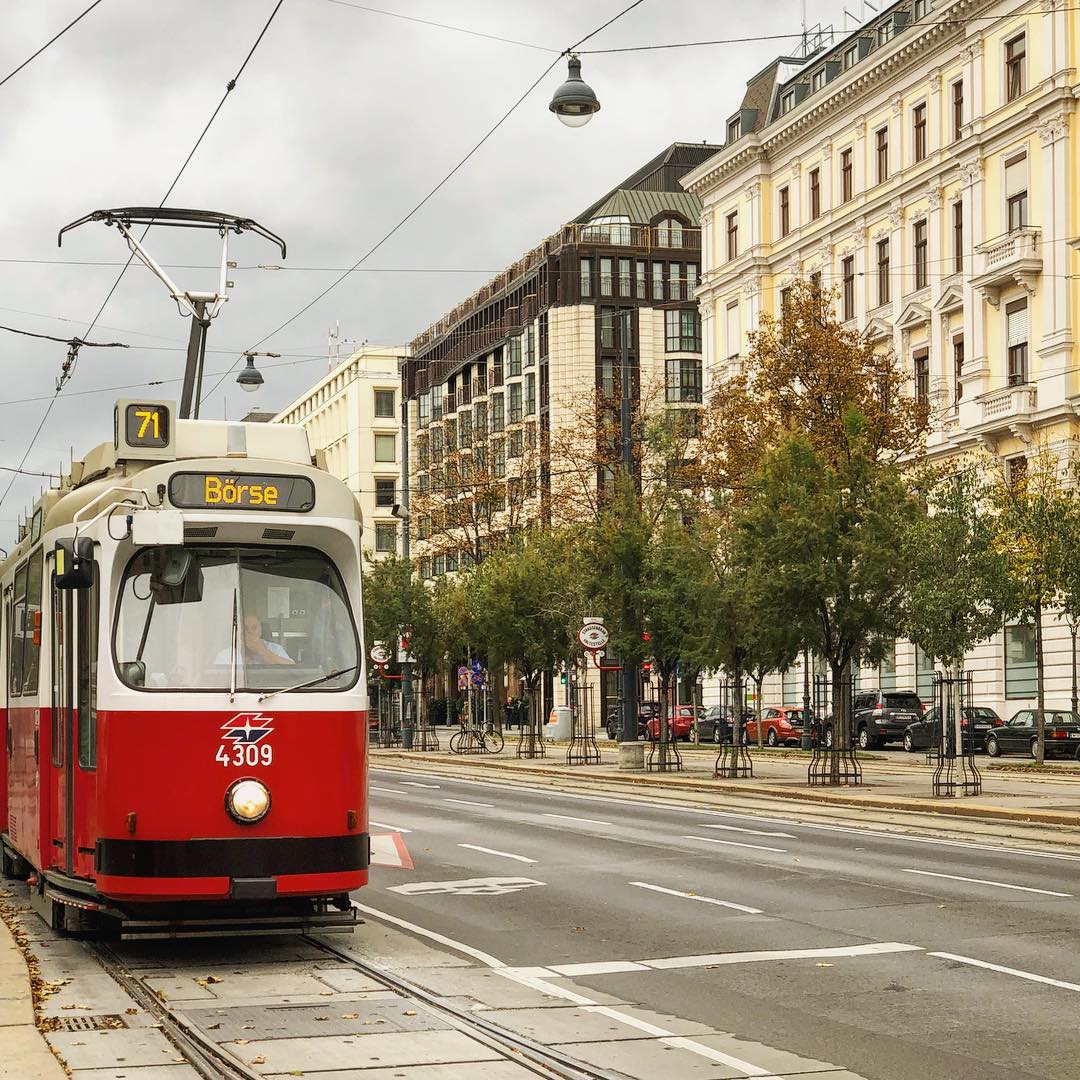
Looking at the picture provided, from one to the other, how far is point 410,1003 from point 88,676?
126 inches

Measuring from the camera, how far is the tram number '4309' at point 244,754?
11.5 metres

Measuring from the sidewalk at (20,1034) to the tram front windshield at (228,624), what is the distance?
6.19 feet

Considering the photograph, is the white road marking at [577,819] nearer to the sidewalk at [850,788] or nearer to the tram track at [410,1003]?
the sidewalk at [850,788]

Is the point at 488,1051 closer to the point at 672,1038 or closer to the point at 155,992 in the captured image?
the point at 672,1038

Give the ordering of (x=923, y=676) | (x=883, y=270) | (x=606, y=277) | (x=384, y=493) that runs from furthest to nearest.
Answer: (x=384, y=493)
(x=606, y=277)
(x=883, y=270)
(x=923, y=676)

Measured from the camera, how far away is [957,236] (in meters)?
58.0

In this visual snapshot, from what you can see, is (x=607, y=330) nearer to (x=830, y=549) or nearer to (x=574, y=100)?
(x=830, y=549)

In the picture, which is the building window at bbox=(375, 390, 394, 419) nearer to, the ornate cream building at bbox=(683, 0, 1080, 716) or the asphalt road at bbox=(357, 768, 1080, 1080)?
the ornate cream building at bbox=(683, 0, 1080, 716)

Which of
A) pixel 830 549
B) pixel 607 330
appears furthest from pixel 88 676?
pixel 607 330

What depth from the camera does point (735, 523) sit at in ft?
116

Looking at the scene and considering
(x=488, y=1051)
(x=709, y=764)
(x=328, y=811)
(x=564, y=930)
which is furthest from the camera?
(x=709, y=764)

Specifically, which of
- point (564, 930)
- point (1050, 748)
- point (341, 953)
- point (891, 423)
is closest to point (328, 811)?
point (341, 953)

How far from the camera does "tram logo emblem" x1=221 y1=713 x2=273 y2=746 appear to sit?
1148cm

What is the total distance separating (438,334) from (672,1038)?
10656 centimetres
